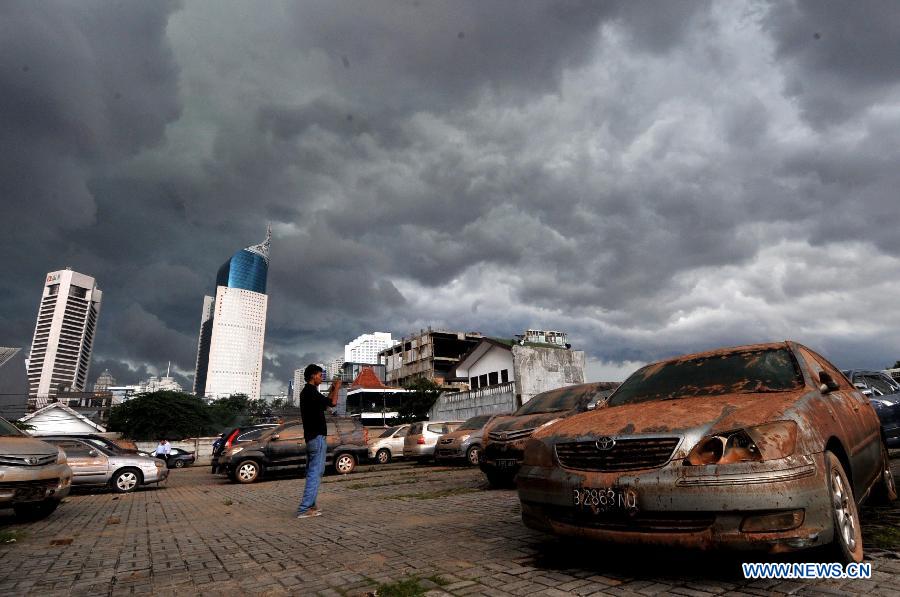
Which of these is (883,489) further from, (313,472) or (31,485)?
(31,485)

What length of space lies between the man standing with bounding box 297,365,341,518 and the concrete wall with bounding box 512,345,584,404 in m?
22.9

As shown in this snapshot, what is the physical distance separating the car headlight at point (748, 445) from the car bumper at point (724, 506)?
2.3 inches

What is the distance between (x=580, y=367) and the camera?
32.8m

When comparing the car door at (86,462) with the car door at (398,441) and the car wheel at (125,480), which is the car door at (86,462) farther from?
the car door at (398,441)

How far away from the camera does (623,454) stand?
314 centimetres

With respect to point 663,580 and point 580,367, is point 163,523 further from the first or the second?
point 580,367

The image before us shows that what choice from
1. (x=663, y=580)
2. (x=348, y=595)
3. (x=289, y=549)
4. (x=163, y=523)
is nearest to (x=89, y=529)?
(x=163, y=523)

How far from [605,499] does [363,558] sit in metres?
2.18

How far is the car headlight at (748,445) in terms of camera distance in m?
2.81

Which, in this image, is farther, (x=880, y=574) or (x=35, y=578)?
(x=35, y=578)

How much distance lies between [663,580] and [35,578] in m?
4.78

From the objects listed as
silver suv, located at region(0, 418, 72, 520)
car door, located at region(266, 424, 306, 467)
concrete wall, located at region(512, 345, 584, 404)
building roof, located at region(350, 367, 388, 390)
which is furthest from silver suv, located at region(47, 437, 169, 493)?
building roof, located at region(350, 367, 388, 390)

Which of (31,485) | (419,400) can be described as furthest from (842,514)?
(419,400)

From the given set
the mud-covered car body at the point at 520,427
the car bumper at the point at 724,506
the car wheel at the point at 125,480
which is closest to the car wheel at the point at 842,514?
the car bumper at the point at 724,506
